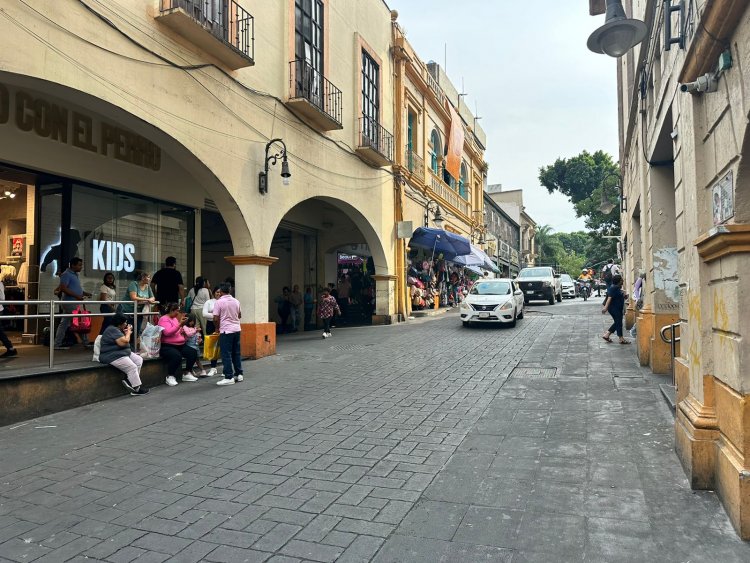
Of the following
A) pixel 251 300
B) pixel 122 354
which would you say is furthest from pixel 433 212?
pixel 122 354

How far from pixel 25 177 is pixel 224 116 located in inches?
155

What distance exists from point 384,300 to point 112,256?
29.8 ft

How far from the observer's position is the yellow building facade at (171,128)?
7277 mm

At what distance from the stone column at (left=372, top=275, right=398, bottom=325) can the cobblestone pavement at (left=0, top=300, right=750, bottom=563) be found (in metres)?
9.46

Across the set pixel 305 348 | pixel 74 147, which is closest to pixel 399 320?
pixel 305 348

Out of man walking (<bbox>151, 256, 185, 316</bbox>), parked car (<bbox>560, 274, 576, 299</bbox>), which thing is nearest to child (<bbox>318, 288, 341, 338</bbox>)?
man walking (<bbox>151, 256, 185, 316</bbox>)

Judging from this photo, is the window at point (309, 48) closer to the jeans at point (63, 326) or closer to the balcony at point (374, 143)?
the balcony at point (374, 143)

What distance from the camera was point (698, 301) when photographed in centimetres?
428

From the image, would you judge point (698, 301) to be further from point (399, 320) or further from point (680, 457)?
point (399, 320)

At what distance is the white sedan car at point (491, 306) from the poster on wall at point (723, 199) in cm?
1105

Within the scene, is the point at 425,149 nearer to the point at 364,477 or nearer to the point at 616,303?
the point at 616,303

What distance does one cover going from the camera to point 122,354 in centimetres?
748

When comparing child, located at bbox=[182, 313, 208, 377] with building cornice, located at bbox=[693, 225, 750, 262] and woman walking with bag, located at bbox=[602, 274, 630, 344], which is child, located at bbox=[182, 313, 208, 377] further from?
woman walking with bag, located at bbox=[602, 274, 630, 344]

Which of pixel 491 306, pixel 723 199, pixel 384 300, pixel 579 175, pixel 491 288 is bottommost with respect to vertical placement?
pixel 491 306
